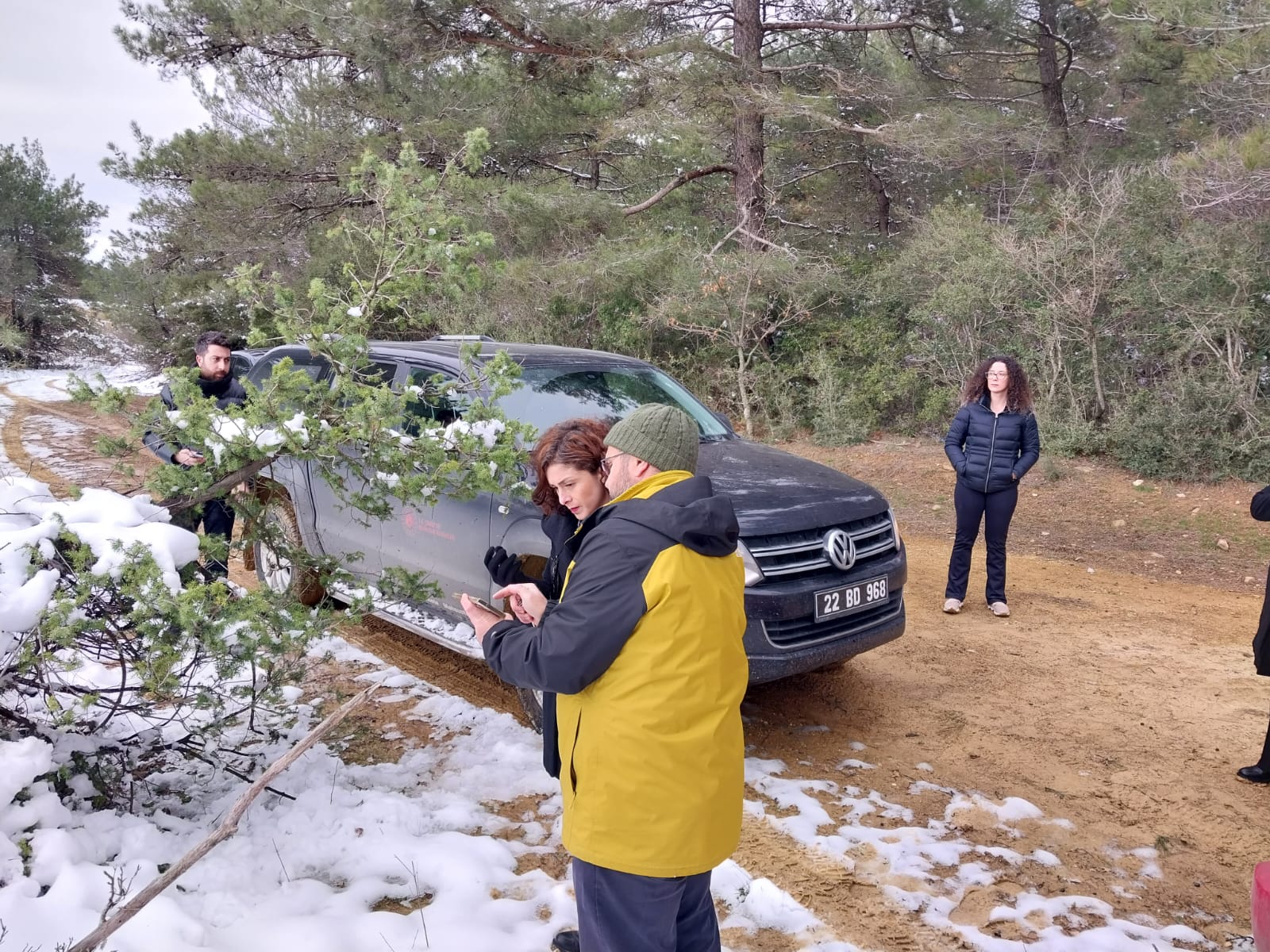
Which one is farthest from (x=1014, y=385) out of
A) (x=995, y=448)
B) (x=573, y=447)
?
(x=573, y=447)

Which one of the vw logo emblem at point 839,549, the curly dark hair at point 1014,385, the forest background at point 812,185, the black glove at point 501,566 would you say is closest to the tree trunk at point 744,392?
the forest background at point 812,185

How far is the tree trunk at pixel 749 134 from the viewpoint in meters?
14.0

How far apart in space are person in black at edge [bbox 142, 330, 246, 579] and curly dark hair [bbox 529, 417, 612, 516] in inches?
55.5

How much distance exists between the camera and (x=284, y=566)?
449 centimetres

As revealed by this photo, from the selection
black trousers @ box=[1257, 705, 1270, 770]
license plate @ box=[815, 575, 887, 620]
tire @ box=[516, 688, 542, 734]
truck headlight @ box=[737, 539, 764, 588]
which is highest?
truck headlight @ box=[737, 539, 764, 588]

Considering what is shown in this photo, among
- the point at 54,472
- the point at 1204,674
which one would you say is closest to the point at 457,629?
the point at 1204,674

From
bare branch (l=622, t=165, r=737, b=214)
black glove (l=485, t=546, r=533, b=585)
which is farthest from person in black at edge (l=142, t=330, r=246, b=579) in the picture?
bare branch (l=622, t=165, r=737, b=214)

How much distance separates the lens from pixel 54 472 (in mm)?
9758

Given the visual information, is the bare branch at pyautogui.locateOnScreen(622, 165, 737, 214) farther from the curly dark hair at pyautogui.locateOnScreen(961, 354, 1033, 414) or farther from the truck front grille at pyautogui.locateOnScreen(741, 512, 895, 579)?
the truck front grille at pyautogui.locateOnScreen(741, 512, 895, 579)

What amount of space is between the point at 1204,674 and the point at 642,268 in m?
10.4

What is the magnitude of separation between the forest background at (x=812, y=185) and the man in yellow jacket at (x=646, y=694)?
24.8 ft

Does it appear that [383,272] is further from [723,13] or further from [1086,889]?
[723,13]

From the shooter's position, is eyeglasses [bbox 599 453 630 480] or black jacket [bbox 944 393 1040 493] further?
black jacket [bbox 944 393 1040 493]

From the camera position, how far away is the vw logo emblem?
4.34m
